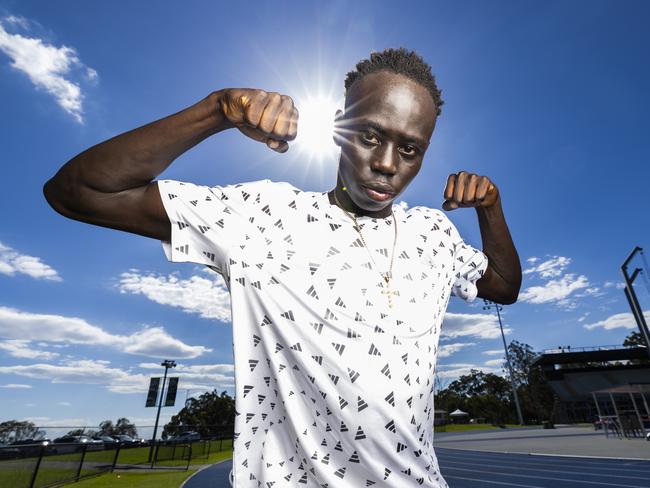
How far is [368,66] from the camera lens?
152 centimetres

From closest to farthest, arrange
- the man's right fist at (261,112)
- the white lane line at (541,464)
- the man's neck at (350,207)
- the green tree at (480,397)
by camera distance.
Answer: the man's right fist at (261,112), the man's neck at (350,207), the white lane line at (541,464), the green tree at (480,397)

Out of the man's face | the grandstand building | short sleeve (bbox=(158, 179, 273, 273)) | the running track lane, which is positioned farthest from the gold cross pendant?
the grandstand building

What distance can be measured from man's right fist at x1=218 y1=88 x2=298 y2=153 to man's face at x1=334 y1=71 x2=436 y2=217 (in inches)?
12.5

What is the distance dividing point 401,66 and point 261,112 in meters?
0.67

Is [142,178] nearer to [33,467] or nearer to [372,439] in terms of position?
[372,439]

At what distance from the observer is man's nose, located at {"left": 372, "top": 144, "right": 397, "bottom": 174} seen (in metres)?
1.33

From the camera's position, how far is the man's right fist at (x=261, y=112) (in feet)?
3.68

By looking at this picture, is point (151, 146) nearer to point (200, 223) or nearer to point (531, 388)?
point (200, 223)

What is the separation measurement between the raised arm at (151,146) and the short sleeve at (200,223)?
12cm

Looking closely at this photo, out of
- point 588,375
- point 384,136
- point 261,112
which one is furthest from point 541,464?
point 588,375

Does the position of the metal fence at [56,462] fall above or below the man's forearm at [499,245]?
below

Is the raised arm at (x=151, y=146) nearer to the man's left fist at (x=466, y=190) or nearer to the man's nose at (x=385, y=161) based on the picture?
the man's nose at (x=385, y=161)

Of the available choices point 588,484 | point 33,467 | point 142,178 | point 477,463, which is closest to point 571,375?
point 477,463

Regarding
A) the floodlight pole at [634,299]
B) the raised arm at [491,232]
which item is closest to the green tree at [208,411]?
the floodlight pole at [634,299]
